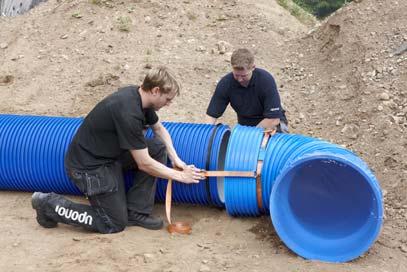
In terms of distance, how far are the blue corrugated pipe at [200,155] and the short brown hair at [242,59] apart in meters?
0.56

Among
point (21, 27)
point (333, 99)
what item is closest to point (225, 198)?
point (333, 99)

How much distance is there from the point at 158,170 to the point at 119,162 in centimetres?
46

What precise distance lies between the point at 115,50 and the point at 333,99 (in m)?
3.33

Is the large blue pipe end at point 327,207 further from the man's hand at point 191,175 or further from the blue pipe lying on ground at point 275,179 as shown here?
the man's hand at point 191,175

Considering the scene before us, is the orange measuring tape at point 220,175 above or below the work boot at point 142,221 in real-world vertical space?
above

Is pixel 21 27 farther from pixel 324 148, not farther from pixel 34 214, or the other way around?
pixel 324 148

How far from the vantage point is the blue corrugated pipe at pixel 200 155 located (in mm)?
5066

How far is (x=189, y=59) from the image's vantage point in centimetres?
867

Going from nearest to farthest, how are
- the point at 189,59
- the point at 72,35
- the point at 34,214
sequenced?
1. the point at 34,214
2. the point at 189,59
3. the point at 72,35

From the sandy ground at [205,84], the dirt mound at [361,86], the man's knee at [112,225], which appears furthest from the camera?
the dirt mound at [361,86]

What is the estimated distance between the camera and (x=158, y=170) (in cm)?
455

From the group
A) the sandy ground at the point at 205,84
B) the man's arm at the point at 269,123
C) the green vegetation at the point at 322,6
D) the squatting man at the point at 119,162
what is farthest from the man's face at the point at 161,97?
the green vegetation at the point at 322,6

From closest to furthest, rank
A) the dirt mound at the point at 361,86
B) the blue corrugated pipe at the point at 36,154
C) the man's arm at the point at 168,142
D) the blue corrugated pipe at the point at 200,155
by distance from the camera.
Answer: the man's arm at the point at 168,142 < the blue corrugated pipe at the point at 200,155 < the blue corrugated pipe at the point at 36,154 < the dirt mound at the point at 361,86

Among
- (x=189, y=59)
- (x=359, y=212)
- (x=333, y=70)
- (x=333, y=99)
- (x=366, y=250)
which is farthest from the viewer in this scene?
(x=189, y=59)
